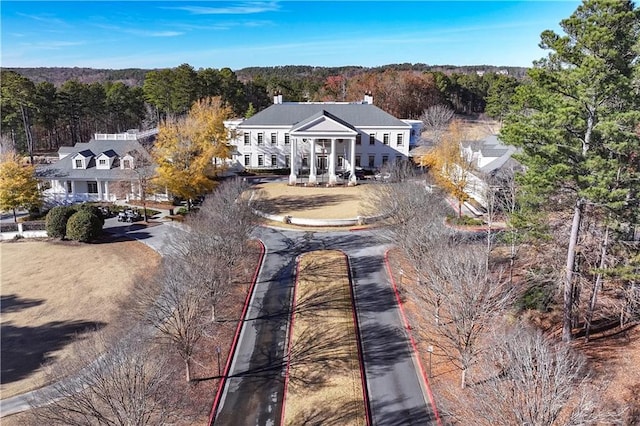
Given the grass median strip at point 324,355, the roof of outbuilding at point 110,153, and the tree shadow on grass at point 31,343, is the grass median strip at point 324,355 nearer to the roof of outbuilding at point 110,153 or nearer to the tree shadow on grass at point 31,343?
the tree shadow on grass at point 31,343

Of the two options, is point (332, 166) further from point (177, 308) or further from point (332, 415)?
point (332, 415)

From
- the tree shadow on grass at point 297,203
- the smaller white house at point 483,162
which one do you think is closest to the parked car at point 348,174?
the tree shadow on grass at point 297,203

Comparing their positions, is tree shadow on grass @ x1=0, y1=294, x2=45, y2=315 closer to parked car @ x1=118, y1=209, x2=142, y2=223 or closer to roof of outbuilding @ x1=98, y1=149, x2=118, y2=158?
parked car @ x1=118, y1=209, x2=142, y2=223

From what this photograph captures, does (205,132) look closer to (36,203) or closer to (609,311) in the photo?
(36,203)

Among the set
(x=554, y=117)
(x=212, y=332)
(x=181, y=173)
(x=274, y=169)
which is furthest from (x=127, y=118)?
(x=554, y=117)

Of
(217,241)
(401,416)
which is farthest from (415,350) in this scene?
(217,241)
